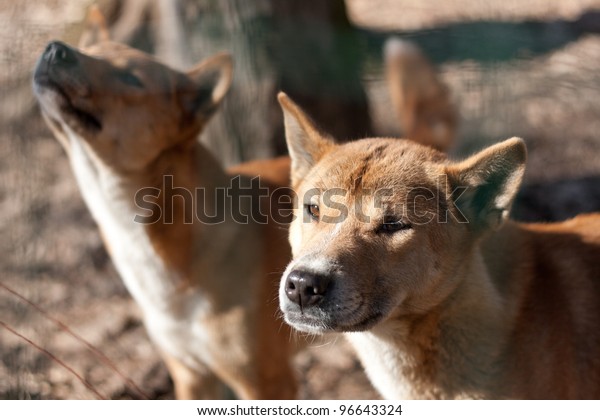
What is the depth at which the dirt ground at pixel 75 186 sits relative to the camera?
4.58m

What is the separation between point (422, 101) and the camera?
4.49m

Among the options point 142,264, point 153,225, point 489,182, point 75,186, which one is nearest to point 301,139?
point 489,182

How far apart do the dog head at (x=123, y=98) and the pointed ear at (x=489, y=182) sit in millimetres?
1651

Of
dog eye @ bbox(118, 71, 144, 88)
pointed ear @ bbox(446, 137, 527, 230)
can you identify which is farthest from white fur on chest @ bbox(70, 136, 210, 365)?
pointed ear @ bbox(446, 137, 527, 230)

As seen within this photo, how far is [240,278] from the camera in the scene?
3873mm

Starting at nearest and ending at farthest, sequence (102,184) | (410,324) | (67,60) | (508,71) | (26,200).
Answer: (410,324), (67,60), (102,184), (508,71), (26,200)

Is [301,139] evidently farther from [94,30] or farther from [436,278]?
[94,30]

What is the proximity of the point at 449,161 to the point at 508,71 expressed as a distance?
211 cm

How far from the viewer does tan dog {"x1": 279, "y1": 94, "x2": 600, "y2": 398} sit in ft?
8.87

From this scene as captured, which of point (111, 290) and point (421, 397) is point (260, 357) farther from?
point (111, 290)

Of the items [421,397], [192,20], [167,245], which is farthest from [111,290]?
[421,397]

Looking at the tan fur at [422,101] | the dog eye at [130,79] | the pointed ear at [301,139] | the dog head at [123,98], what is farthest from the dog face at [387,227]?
the tan fur at [422,101]

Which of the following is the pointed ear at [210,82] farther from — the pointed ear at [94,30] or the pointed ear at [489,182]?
the pointed ear at [489,182]

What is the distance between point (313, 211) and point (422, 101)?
1793 millimetres
